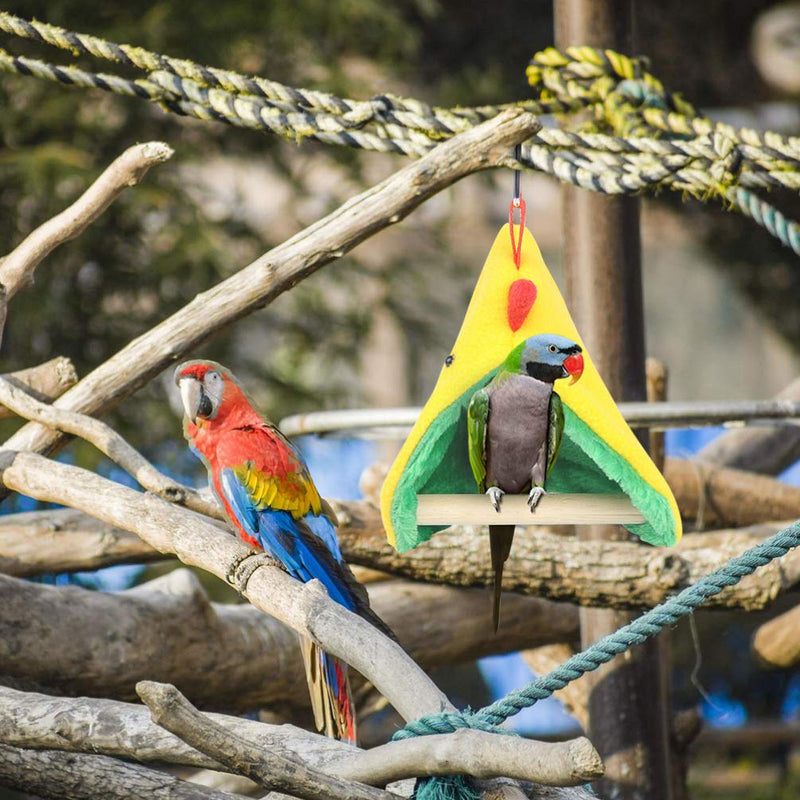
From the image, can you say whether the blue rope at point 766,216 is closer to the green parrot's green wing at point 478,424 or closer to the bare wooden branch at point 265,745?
the green parrot's green wing at point 478,424

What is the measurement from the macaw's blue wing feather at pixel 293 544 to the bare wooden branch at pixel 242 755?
0.44m

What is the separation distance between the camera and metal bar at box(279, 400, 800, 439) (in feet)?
5.23

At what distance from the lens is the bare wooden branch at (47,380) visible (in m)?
1.66

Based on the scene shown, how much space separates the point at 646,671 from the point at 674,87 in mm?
3145

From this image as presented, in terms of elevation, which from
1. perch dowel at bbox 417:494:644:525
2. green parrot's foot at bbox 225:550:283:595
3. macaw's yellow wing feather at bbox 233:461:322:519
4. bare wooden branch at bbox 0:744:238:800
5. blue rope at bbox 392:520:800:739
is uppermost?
macaw's yellow wing feather at bbox 233:461:322:519

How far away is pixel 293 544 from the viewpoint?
137 centimetres

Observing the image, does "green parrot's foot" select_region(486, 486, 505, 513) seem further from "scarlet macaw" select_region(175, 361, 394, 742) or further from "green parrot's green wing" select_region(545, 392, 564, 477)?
"scarlet macaw" select_region(175, 361, 394, 742)

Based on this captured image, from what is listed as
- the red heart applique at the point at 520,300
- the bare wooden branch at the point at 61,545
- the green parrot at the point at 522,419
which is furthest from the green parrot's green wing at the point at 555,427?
the bare wooden branch at the point at 61,545

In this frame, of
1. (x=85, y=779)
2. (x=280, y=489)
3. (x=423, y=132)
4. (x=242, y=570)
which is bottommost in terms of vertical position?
(x=85, y=779)

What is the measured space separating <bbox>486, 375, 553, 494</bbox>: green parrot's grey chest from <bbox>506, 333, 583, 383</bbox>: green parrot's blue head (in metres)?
0.01

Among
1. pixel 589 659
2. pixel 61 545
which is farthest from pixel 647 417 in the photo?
pixel 61 545

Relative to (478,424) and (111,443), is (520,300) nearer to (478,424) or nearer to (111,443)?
(478,424)

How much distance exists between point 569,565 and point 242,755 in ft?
3.76

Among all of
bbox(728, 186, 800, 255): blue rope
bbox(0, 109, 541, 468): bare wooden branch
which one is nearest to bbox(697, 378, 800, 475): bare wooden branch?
bbox(728, 186, 800, 255): blue rope
